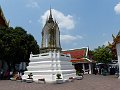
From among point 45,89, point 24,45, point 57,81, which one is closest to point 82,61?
point 24,45

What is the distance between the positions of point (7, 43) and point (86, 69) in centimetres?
1665

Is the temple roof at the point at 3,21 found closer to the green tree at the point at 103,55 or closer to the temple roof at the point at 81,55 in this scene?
the temple roof at the point at 81,55

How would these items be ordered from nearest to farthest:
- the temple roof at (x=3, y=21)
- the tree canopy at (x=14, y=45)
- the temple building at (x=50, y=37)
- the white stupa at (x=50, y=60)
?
the white stupa at (x=50, y=60) < the temple building at (x=50, y=37) < the tree canopy at (x=14, y=45) < the temple roof at (x=3, y=21)

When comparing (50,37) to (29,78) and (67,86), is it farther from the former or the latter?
(67,86)

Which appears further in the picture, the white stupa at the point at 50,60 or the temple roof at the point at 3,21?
the temple roof at the point at 3,21

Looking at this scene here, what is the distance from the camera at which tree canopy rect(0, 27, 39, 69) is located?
956 inches

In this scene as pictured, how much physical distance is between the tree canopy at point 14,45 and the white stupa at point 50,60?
2915mm

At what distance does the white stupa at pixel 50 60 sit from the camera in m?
20.6

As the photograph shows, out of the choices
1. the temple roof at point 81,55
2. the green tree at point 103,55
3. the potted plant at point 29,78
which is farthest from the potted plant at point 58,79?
the temple roof at point 81,55

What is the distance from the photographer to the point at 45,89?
48.4 feet

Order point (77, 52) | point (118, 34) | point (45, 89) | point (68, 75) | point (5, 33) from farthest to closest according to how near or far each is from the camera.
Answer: point (77, 52) < point (5, 33) < point (118, 34) < point (68, 75) < point (45, 89)

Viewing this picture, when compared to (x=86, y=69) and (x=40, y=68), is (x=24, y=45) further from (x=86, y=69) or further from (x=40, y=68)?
(x=86, y=69)

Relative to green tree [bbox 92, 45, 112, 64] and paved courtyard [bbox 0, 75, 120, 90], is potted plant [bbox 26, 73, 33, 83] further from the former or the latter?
green tree [bbox 92, 45, 112, 64]

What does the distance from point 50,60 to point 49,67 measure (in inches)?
27.1
